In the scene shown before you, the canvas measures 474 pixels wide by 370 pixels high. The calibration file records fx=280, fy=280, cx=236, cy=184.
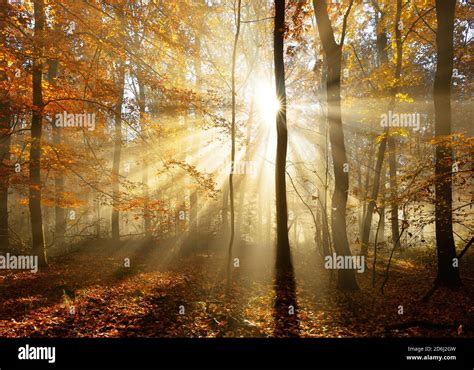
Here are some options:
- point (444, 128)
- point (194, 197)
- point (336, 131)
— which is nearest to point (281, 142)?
point (336, 131)

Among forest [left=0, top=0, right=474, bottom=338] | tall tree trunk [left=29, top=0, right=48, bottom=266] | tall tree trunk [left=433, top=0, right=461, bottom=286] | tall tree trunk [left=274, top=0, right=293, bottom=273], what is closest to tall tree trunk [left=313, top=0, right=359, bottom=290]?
forest [left=0, top=0, right=474, bottom=338]

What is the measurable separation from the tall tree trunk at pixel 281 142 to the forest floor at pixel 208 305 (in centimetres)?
100

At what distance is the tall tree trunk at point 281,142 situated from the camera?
10000 mm

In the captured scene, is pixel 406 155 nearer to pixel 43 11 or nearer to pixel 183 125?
pixel 183 125

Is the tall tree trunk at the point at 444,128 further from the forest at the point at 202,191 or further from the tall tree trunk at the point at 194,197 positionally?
Result: the tall tree trunk at the point at 194,197

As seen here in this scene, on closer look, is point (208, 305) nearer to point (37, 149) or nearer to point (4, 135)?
point (37, 149)

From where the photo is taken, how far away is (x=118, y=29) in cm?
1098

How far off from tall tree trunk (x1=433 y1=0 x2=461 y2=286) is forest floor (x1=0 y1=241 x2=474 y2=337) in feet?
2.45

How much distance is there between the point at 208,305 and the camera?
777cm

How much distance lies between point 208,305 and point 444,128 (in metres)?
9.40

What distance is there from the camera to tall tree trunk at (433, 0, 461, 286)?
29.7 ft

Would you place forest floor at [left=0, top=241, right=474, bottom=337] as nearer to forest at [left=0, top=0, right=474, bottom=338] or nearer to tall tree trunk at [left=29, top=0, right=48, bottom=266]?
forest at [left=0, top=0, right=474, bottom=338]

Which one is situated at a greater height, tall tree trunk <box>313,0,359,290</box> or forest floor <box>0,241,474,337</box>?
tall tree trunk <box>313,0,359,290</box>

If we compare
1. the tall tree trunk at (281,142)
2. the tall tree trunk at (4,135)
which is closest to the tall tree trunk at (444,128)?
the tall tree trunk at (281,142)
